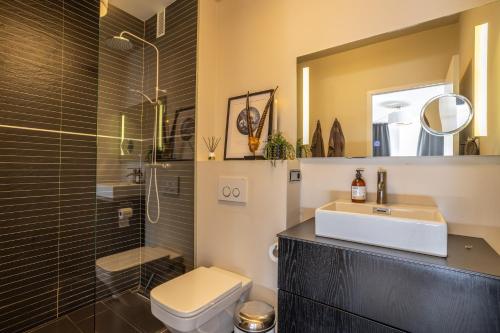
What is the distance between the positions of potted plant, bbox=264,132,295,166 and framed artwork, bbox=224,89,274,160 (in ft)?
0.46

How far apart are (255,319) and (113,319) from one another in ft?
4.20

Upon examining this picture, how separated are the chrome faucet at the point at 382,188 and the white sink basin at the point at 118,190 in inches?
71.2

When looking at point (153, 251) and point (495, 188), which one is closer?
point (495, 188)

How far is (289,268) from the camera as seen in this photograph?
110 cm

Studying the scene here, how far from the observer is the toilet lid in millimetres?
1214

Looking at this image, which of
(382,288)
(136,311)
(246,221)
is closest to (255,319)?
(246,221)

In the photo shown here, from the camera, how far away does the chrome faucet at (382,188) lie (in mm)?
1268

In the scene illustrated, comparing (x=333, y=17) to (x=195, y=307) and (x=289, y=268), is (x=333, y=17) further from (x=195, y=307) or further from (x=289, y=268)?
(x=195, y=307)

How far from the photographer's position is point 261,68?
1.73m

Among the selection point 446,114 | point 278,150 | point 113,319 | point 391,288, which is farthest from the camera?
point 113,319

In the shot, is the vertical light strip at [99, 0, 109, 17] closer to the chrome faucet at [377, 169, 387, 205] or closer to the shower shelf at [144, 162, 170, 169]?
the shower shelf at [144, 162, 170, 169]

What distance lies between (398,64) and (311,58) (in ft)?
1.59

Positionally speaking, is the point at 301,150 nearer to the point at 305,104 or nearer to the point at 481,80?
the point at 305,104

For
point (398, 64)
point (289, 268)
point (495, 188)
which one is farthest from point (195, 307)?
point (398, 64)
